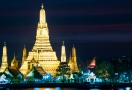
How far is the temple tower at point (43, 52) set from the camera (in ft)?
357

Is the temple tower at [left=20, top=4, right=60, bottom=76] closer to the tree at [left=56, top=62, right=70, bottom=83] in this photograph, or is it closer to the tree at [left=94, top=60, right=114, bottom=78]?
the tree at [left=56, top=62, right=70, bottom=83]

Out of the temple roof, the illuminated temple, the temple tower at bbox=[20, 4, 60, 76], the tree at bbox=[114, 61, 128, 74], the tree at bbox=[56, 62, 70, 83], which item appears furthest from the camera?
the tree at bbox=[114, 61, 128, 74]

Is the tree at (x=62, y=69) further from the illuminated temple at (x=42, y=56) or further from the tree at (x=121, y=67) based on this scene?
the tree at (x=121, y=67)

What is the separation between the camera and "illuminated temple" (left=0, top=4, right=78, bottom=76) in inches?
Result: 4267

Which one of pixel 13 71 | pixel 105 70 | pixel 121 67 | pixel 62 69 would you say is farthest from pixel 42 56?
pixel 121 67

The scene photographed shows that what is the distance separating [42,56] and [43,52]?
66 centimetres

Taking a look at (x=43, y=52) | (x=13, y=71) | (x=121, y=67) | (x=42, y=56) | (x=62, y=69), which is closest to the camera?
(x=62, y=69)

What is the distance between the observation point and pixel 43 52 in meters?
110

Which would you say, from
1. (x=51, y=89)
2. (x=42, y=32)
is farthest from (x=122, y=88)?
(x=42, y=32)

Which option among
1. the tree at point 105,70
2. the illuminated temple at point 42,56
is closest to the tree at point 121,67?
the tree at point 105,70

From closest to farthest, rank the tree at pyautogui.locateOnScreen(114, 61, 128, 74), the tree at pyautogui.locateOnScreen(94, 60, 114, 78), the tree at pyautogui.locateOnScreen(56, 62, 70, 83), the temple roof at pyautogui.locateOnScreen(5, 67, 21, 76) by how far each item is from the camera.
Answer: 1. the tree at pyautogui.locateOnScreen(94, 60, 114, 78)
2. the tree at pyautogui.locateOnScreen(56, 62, 70, 83)
3. the temple roof at pyautogui.locateOnScreen(5, 67, 21, 76)
4. the tree at pyautogui.locateOnScreen(114, 61, 128, 74)

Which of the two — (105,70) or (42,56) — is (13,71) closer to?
(42,56)

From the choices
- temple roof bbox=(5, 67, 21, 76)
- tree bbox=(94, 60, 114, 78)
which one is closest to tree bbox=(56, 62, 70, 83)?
tree bbox=(94, 60, 114, 78)

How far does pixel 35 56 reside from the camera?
109875 mm
